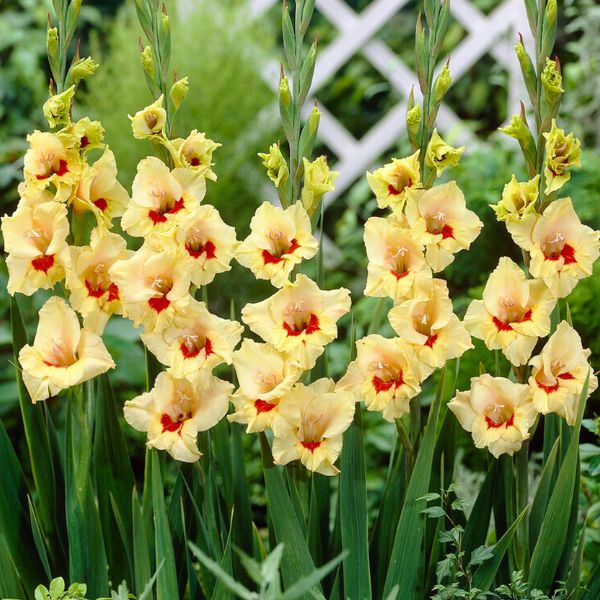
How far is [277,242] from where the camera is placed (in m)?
1.50

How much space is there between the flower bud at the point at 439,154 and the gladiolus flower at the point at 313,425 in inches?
13.6

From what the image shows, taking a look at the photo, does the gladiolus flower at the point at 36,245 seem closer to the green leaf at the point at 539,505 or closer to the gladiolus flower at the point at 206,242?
the gladiolus flower at the point at 206,242

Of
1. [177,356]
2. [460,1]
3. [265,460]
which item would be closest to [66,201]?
[177,356]

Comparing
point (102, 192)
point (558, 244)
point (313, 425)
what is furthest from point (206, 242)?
point (558, 244)

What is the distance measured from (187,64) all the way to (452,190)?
9.21 feet

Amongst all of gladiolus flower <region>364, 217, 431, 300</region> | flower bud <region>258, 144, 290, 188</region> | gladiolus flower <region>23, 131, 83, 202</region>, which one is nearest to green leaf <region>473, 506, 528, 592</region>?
gladiolus flower <region>364, 217, 431, 300</region>

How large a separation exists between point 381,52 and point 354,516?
344 centimetres

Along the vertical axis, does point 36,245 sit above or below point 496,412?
above

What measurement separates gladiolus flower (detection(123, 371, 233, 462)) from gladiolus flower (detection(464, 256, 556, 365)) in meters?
0.38

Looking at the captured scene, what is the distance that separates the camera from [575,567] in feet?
5.39

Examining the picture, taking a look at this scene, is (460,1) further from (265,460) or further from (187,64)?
(265,460)

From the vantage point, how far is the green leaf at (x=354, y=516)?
1.55m

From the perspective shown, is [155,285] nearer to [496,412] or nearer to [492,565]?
[496,412]

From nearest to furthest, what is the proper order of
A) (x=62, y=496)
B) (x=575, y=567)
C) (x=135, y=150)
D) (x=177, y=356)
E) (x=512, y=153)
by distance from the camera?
1. (x=177, y=356)
2. (x=575, y=567)
3. (x=62, y=496)
4. (x=512, y=153)
5. (x=135, y=150)
